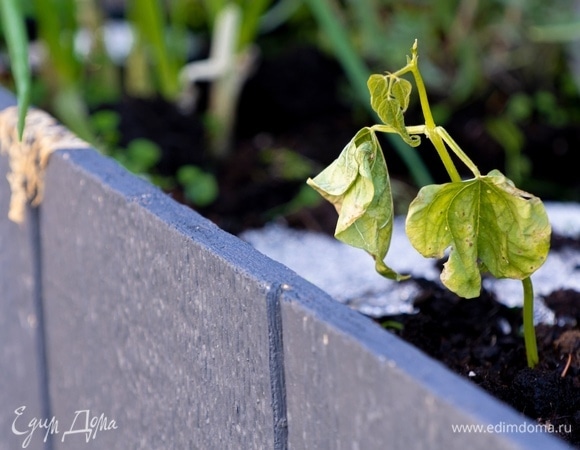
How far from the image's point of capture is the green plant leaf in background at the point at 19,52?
3.70ft

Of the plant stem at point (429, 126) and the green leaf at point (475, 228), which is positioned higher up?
the plant stem at point (429, 126)

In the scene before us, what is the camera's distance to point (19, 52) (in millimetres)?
1223

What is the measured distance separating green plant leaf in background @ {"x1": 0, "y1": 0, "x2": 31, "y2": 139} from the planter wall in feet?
0.31

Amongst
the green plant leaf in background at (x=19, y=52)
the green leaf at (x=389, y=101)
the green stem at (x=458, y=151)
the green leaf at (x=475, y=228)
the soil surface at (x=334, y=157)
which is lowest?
the soil surface at (x=334, y=157)

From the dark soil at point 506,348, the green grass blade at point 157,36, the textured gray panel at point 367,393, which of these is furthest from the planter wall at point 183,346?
the green grass blade at point 157,36

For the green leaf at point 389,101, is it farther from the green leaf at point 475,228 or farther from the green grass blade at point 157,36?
the green grass blade at point 157,36

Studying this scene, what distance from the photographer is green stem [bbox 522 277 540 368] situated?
88 centimetres

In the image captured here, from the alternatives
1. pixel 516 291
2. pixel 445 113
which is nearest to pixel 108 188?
pixel 516 291

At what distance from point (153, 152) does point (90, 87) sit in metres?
0.39

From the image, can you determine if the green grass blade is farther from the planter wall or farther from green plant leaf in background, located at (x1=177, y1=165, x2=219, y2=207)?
the planter wall

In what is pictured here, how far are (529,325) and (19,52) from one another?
29.6 inches

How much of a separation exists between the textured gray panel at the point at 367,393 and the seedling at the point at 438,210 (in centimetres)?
11

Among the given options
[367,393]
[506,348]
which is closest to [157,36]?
[506,348]

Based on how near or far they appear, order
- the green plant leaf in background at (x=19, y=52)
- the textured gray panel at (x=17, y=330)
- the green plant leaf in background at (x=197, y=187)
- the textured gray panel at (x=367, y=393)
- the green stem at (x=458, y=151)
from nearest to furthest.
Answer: the textured gray panel at (x=367, y=393), the green stem at (x=458, y=151), the green plant leaf in background at (x=19, y=52), the textured gray panel at (x=17, y=330), the green plant leaf in background at (x=197, y=187)
